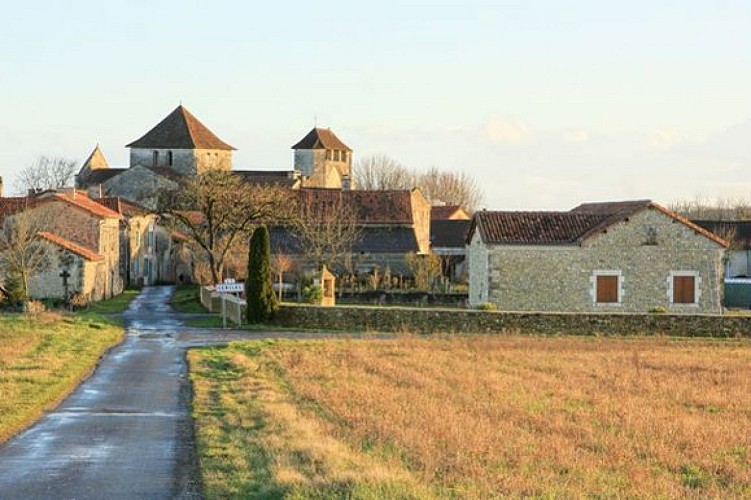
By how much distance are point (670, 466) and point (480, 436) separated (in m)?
2.78

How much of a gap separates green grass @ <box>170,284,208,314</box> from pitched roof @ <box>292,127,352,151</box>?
5124cm

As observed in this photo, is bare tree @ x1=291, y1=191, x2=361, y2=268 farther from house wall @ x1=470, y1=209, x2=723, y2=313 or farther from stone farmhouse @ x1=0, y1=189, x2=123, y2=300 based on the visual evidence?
house wall @ x1=470, y1=209, x2=723, y2=313

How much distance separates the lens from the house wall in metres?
47.0

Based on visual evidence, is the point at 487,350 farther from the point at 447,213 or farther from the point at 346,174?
the point at 346,174

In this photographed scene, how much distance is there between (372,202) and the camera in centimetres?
7362

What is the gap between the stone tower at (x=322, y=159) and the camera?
118562 millimetres

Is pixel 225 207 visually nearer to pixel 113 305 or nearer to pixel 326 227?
pixel 113 305

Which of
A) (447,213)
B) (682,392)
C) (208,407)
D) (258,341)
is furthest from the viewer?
(447,213)

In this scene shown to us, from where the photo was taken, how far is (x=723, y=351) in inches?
1351

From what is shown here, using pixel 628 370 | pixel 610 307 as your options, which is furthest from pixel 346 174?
pixel 628 370

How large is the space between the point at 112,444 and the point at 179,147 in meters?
86.0

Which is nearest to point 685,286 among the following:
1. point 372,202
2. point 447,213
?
point 372,202

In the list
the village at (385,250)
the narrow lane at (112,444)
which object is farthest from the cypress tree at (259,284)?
the narrow lane at (112,444)

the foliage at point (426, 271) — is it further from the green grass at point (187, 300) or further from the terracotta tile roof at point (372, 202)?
the green grass at point (187, 300)
